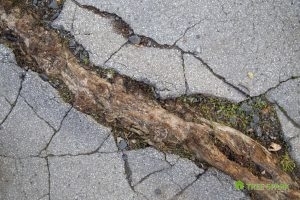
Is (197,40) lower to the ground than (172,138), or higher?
higher

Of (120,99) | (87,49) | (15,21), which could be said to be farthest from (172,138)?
(15,21)

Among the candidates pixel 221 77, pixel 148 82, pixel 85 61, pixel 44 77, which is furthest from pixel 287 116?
pixel 44 77

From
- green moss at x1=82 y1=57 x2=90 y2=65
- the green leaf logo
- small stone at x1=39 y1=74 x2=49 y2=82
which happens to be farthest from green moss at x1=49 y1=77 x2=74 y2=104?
the green leaf logo

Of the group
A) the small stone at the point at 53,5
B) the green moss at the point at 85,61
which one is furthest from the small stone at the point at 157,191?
the small stone at the point at 53,5

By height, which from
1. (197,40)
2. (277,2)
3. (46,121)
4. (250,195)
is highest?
(277,2)

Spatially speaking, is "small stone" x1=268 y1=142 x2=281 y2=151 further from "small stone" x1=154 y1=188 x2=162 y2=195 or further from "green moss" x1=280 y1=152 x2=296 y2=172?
"small stone" x1=154 y1=188 x2=162 y2=195

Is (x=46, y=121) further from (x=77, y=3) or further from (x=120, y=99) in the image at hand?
(x=77, y=3)

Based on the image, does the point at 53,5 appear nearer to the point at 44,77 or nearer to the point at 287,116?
the point at 44,77

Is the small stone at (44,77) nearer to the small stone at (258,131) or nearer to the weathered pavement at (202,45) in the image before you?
the weathered pavement at (202,45)
